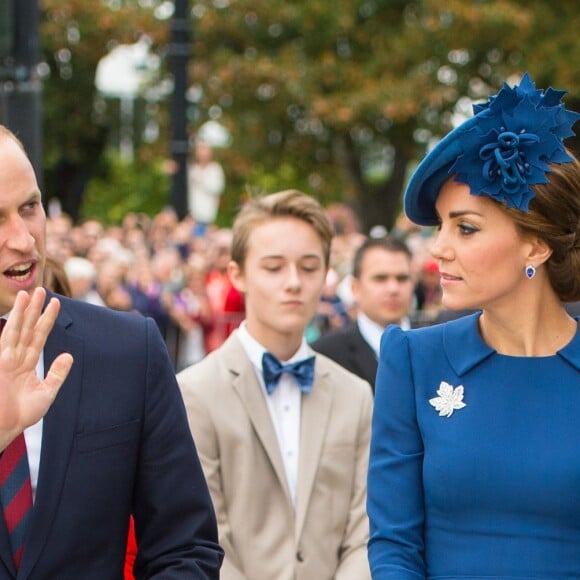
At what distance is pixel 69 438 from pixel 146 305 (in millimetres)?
12129

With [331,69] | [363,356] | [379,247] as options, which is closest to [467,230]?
[363,356]

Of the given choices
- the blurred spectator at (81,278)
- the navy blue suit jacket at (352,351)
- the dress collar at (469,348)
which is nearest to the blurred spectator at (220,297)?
the blurred spectator at (81,278)

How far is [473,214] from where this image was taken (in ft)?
12.4

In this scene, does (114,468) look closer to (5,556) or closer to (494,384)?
(5,556)

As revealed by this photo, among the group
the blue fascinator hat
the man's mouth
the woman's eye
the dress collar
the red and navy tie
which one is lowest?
the red and navy tie

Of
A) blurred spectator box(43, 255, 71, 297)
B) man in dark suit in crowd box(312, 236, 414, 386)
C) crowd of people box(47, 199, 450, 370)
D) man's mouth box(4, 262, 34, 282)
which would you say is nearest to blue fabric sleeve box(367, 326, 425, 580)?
man's mouth box(4, 262, 34, 282)

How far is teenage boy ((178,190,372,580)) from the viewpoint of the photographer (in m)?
5.07

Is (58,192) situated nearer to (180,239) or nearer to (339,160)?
(339,160)

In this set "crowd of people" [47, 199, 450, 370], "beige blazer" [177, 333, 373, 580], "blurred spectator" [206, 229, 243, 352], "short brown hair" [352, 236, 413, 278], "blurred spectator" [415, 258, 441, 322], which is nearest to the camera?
"beige blazer" [177, 333, 373, 580]

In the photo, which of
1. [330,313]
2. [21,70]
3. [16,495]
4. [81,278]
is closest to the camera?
[16,495]

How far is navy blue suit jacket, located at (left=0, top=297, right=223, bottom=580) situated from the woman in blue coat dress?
56cm

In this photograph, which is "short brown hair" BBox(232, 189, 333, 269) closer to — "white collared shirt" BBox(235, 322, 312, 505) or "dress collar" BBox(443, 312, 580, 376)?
"white collared shirt" BBox(235, 322, 312, 505)

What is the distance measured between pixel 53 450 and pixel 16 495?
0.44ft

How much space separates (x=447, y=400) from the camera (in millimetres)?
3818
